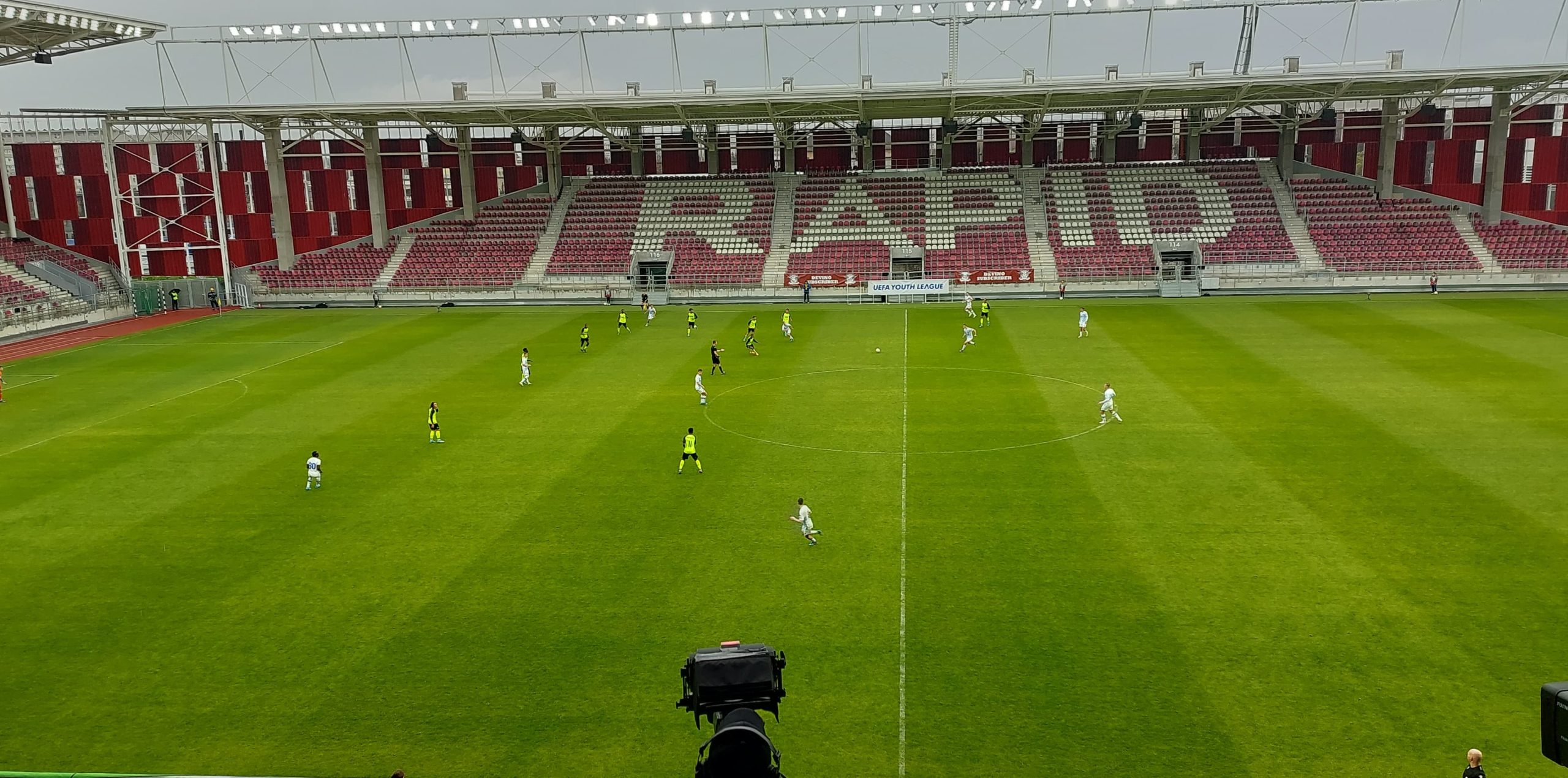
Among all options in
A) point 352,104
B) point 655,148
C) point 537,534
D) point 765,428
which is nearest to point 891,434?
point 765,428

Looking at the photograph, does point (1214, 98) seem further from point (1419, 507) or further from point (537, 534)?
point (537, 534)

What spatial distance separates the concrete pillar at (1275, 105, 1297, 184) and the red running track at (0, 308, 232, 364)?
63.5 metres

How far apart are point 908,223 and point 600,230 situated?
62.9 ft

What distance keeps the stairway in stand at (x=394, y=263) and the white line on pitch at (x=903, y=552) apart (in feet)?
129

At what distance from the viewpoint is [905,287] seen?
55.3m

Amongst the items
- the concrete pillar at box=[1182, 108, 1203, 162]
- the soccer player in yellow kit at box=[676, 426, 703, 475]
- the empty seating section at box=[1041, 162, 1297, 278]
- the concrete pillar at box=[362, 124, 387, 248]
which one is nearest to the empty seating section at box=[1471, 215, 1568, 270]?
the empty seating section at box=[1041, 162, 1297, 278]

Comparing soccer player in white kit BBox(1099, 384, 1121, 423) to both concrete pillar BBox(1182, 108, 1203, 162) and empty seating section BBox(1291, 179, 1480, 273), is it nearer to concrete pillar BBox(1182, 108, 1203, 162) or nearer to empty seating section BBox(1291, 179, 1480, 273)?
empty seating section BBox(1291, 179, 1480, 273)

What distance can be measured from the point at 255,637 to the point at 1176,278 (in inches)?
1945

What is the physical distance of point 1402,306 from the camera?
46.0 metres

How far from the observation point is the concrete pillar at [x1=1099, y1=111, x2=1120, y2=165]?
65750mm

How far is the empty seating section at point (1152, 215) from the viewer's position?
56.9 meters

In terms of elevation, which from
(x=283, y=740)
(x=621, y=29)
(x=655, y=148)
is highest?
(x=621, y=29)

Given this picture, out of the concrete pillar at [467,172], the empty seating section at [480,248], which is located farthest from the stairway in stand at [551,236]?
the concrete pillar at [467,172]

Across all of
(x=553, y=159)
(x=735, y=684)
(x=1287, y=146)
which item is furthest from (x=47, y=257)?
(x=1287, y=146)
